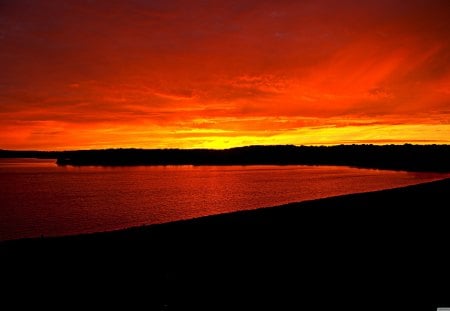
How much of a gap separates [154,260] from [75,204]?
39.0 meters

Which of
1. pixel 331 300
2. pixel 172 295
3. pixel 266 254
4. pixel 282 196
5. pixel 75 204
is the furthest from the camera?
pixel 282 196

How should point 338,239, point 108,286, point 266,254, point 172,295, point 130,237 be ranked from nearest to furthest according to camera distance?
point 172,295 < point 108,286 < point 266,254 < point 338,239 < point 130,237

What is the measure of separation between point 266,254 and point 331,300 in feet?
12.0

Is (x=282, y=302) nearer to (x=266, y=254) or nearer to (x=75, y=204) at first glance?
(x=266, y=254)

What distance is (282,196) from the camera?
170ft

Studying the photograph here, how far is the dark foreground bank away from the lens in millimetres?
7805

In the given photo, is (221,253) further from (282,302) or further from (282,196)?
(282,196)

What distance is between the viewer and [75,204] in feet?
155

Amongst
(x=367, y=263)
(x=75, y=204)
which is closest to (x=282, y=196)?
(x=75, y=204)

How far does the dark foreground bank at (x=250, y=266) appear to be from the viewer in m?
7.80

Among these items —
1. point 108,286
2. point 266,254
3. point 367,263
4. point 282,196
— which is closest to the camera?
point 108,286

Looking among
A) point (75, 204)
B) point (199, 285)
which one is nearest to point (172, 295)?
point (199, 285)

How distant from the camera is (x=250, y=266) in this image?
33.0ft

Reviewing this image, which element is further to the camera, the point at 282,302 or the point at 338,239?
the point at 338,239
